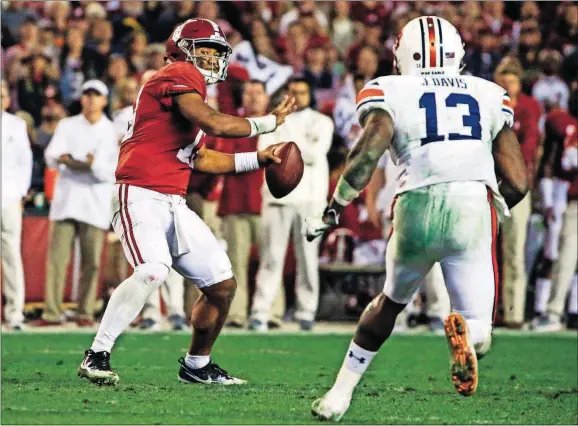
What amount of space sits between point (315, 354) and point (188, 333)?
1832 mm

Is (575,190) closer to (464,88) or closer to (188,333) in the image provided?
(188,333)

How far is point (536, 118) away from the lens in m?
12.0

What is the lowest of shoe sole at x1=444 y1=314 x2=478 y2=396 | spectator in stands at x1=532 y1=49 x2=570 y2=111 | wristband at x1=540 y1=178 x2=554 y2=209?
shoe sole at x1=444 y1=314 x2=478 y2=396

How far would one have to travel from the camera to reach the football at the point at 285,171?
7.37 m

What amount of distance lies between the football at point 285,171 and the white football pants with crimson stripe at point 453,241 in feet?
4.42

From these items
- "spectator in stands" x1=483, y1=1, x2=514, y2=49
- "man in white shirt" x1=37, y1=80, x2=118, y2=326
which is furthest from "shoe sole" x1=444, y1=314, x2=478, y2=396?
"spectator in stands" x1=483, y1=1, x2=514, y2=49

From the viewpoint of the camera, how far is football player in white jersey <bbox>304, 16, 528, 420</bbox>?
19.8ft

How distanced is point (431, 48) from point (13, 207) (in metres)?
6.12

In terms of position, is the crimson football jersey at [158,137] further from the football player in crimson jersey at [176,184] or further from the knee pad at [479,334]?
the knee pad at [479,334]

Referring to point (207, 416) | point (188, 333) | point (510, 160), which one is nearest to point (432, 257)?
point (510, 160)

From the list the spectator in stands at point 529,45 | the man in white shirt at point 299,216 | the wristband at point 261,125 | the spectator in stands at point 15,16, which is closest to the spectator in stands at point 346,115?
the man in white shirt at point 299,216

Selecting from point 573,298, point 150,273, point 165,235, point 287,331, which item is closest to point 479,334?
point 150,273

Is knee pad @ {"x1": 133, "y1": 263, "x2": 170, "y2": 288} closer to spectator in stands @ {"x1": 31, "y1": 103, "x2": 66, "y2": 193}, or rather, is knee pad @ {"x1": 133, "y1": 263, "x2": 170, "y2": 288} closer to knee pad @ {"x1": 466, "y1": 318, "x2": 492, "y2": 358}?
knee pad @ {"x1": 466, "y1": 318, "x2": 492, "y2": 358}

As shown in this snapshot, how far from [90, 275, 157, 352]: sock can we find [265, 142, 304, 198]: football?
0.91 meters
